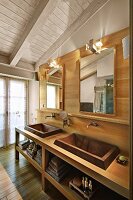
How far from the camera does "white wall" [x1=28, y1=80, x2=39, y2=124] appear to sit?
3.13 meters

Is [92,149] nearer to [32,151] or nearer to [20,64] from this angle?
[32,151]

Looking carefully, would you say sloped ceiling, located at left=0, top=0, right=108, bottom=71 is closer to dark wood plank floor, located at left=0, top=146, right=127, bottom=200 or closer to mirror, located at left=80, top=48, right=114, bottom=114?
mirror, located at left=80, top=48, right=114, bottom=114

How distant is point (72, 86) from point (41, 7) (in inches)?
47.0

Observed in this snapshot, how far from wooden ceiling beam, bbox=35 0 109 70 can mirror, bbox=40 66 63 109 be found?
14.6 inches

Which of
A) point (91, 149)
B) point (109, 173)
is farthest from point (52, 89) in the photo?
point (109, 173)

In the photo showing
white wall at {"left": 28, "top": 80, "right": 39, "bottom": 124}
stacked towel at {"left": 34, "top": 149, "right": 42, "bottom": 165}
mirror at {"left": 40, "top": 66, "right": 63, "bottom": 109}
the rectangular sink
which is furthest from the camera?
white wall at {"left": 28, "top": 80, "right": 39, "bottom": 124}

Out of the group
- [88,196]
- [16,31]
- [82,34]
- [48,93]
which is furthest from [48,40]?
[88,196]

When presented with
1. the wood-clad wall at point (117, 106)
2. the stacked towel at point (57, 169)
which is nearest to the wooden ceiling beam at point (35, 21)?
the wood-clad wall at point (117, 106)

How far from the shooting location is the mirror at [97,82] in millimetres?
1539

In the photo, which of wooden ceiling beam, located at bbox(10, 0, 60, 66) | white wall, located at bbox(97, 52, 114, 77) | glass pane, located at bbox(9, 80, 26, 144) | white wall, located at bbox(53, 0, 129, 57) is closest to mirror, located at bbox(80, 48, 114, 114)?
white wall, located at bbox(97, 52, 114, 77)

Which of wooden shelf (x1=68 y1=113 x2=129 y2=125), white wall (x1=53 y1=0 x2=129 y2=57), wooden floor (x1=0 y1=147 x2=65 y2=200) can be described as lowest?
wooden floor (x1=0 y1=147 x2=65 y2=200)

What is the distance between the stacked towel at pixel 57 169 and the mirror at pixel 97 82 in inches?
32.6

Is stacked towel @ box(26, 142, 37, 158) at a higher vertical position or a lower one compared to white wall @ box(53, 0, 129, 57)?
lower

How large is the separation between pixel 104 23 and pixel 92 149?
1747 millimetres
